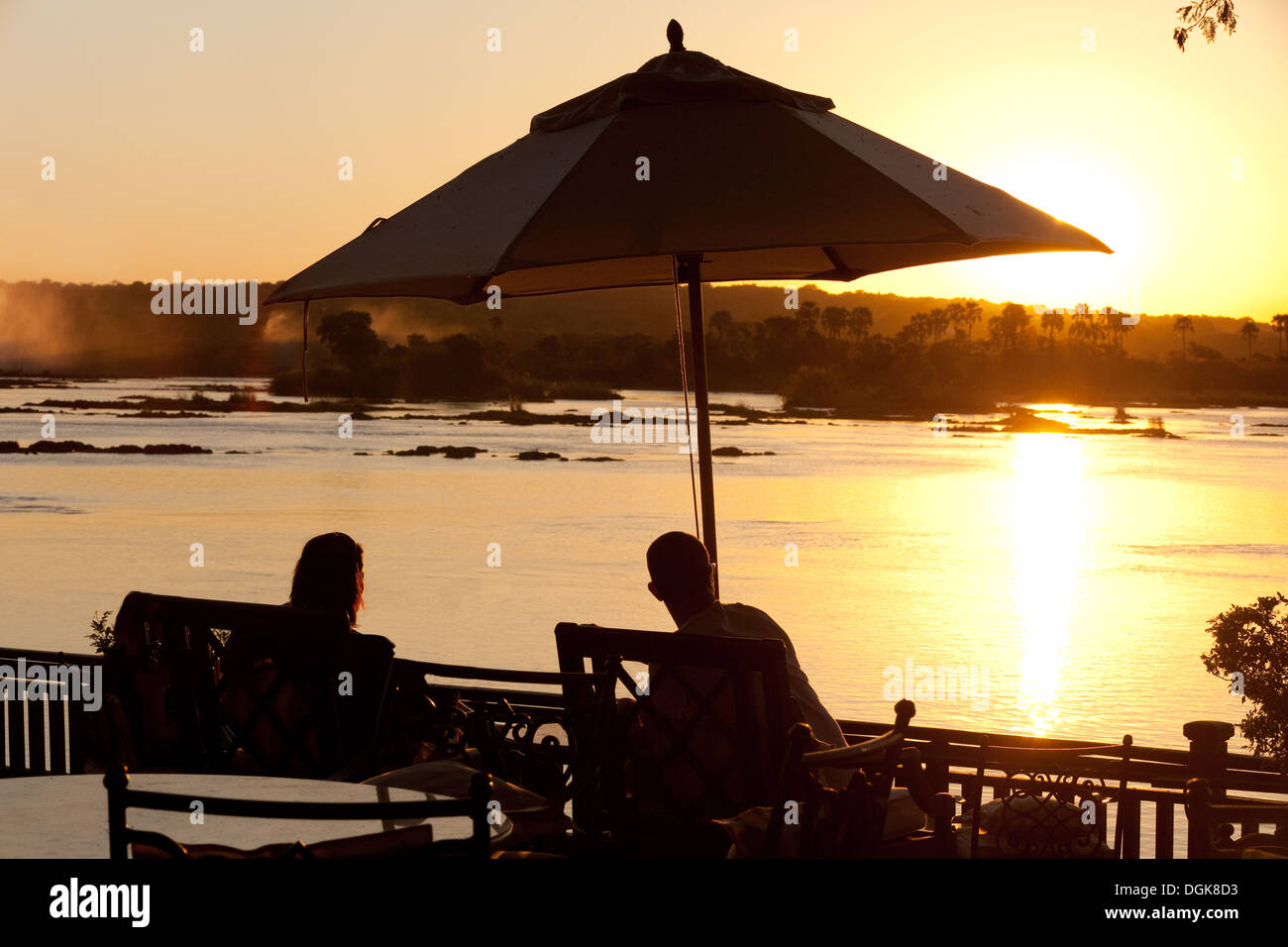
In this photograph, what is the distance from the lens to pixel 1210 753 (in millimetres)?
3967

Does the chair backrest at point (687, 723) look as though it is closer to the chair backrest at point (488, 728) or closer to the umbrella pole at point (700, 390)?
the chair backrest at point (488, 728)

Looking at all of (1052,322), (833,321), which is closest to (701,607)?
(833,321)

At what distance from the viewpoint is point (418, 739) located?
3941 mm

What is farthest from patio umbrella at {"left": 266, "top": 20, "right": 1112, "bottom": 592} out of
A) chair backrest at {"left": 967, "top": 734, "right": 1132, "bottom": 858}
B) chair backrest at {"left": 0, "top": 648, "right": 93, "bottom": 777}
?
chair backrest at {"left": 0, "top": 648, "right": 93, "bottom": 777}

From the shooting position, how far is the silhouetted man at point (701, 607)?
3.41 meters

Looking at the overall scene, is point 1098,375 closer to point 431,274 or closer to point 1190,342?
point 1190,342

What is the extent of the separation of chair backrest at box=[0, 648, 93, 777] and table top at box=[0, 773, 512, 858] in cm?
253

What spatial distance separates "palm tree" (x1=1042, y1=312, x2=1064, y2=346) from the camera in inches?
5295

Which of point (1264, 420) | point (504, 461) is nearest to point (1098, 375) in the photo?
point (1264, 420)

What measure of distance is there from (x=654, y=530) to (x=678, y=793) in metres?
23.5

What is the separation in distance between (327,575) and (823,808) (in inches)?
73.0

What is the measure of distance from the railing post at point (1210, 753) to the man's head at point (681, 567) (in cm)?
148

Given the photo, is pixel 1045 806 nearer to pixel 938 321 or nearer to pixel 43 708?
pixel 43 708

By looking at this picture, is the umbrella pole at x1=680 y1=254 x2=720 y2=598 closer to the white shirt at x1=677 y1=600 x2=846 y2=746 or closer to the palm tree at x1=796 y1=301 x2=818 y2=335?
the white shirt at x1=677 y1=600 x2=846 y2=746
